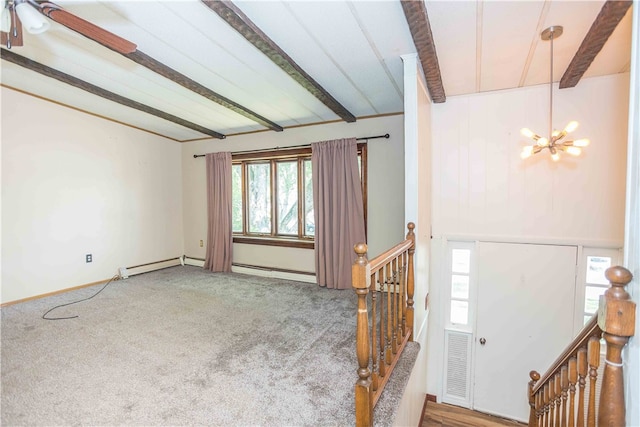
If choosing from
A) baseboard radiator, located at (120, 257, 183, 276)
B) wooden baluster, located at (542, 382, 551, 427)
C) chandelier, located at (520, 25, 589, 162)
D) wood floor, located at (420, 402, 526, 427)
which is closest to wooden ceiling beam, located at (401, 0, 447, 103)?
chandelier, located at (520, 25, 589, 162)

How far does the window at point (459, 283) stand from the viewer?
331cm

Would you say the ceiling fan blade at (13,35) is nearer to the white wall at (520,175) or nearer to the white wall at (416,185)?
the white wall at (416,185)

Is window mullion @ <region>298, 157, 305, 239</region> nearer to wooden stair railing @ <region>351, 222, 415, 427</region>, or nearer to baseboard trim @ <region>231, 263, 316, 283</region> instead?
baseboard trim @ <region>231, 263, 316, 283</region>

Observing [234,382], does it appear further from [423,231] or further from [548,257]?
[548,257]

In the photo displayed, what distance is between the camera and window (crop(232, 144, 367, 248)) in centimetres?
439

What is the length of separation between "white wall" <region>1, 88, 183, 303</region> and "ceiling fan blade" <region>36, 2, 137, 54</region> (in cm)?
277

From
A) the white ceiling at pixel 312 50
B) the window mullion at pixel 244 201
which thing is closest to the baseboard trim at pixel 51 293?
the window mullion at pixel 244 201

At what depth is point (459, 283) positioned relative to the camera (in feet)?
11.0

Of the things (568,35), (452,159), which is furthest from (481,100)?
(568,35)

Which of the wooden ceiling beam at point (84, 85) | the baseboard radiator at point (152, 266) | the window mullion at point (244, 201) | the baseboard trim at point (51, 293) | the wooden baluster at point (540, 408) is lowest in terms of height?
the wooden baluster at point (540, 408)

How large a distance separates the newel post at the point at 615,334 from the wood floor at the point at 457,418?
2427 mm

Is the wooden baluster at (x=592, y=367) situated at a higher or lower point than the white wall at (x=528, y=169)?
lower

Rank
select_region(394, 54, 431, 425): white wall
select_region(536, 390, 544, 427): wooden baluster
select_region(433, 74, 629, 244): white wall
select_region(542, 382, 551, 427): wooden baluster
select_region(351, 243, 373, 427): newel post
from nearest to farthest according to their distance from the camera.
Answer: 1. select_region(351, 243, 373, 427): newel post
2. select_region(542, 382, 551, 427): wooden baluster
3. select_region(536, 390, 544, 427): wooden baluster
4. select_region(394, 54, 431, 425): white wall
5. select_region(433, 74, 629, 244): white wall

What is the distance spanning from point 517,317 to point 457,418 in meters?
1.28
